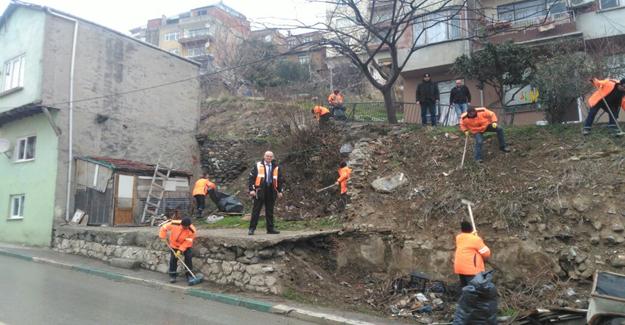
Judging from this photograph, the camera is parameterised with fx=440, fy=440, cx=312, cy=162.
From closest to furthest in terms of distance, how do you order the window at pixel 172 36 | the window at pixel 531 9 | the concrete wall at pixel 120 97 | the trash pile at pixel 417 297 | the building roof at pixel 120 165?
the trash pile at pixel 417 297
the building roof at pixel 120 165
the concrete wall at pixel 120 97
the window at pixel 531 9
the window at pixel 172 36

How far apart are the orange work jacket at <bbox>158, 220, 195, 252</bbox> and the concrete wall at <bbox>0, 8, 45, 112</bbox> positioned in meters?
8.63

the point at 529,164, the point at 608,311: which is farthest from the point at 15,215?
the point at 608,311

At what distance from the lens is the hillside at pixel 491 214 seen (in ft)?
26.0

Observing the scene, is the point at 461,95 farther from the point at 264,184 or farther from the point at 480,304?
the point at 480,304

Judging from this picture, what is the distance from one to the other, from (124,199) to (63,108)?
3888 millimetres

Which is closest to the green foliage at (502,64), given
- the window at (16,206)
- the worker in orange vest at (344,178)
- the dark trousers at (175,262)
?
the worker in orange vest at (344,178)

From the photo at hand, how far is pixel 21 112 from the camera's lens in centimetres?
1551

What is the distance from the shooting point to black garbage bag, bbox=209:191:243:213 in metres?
15.0

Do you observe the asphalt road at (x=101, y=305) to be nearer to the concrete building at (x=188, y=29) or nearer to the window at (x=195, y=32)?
the concrete building at (x=188, y=29)

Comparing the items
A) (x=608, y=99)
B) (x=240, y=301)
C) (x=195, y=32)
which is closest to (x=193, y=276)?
(x=240, y=301)

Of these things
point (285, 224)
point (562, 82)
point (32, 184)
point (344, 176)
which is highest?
point (562, 82)

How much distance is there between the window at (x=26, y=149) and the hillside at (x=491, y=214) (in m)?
10.1

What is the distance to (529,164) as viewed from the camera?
10.2m

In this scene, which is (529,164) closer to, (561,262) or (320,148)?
(561,262)
